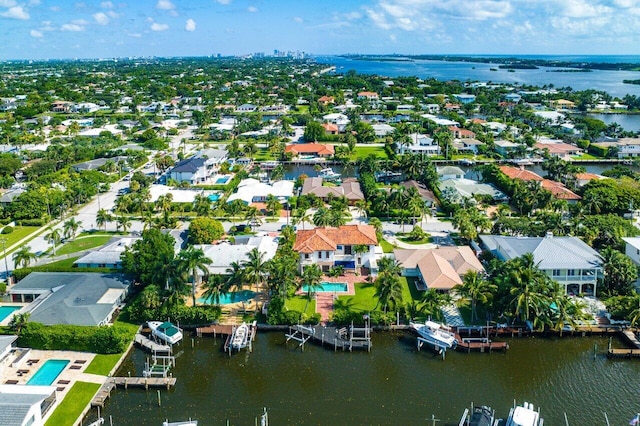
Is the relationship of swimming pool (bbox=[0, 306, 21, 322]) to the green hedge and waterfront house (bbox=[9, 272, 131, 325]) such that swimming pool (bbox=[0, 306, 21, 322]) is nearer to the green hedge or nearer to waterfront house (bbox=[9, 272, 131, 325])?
waterfront house (bbox=[9, 272, 131, 325])

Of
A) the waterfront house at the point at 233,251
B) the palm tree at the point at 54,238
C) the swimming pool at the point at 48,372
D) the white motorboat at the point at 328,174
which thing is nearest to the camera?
the swimming pool at the point at 48,372

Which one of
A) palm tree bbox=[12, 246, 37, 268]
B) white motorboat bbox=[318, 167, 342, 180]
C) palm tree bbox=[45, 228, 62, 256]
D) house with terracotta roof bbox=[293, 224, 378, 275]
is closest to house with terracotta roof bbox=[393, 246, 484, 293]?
house with terracotta roof bbox=[293, 224, 378, 275]

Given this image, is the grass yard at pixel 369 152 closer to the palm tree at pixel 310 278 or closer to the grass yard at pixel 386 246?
the grass yard at pixel 386 246

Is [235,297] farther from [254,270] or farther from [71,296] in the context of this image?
[71,296]

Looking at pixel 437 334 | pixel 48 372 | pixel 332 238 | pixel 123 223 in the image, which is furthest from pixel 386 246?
pixel 48 372

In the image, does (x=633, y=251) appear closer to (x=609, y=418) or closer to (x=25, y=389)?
(x=609, y=418)

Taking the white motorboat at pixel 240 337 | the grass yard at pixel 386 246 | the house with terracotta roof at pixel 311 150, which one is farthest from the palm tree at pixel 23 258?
the house with terracotta roof at pixel 311 150

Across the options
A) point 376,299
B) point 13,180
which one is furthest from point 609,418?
point 13,180
